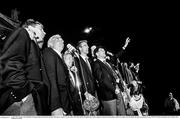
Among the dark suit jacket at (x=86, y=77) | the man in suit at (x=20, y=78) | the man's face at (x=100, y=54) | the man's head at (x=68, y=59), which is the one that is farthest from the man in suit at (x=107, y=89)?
the man in suit at (x=20, y=78)

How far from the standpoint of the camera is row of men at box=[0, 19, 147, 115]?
2.35 m

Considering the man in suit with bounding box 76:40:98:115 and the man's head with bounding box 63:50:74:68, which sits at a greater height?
the man's head with bounding box 63:50:74:68

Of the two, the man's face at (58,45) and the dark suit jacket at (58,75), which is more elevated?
the man's face at (58,45)

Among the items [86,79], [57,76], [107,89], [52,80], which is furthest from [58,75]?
[107,89]

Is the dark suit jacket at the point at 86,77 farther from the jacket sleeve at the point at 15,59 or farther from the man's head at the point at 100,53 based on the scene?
the jacket sleeve at the point at 15,59

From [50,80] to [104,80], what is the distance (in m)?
1.81

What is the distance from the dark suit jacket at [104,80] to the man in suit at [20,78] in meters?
2.28

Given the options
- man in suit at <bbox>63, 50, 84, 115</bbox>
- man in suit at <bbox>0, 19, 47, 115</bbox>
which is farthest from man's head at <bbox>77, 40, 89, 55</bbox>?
man in suit at <bbox>0, 19, 47, 115</bbox>

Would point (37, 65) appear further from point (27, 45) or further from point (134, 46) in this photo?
point (134, 46)

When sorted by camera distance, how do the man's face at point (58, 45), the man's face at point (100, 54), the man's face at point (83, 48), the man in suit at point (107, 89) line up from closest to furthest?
the man's face at point (58, 45) → the man in suit at point (107, 89) → the man's face at point (83, 48) → the man's face at point (100, 54)

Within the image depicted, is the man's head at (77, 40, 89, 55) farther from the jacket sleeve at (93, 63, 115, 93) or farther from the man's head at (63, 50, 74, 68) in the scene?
the man's head at (63, 50, 74, 68)

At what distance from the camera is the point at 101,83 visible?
4914 millimetres

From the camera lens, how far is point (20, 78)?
2361 millimetres

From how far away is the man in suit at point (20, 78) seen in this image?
2314 millimetres
